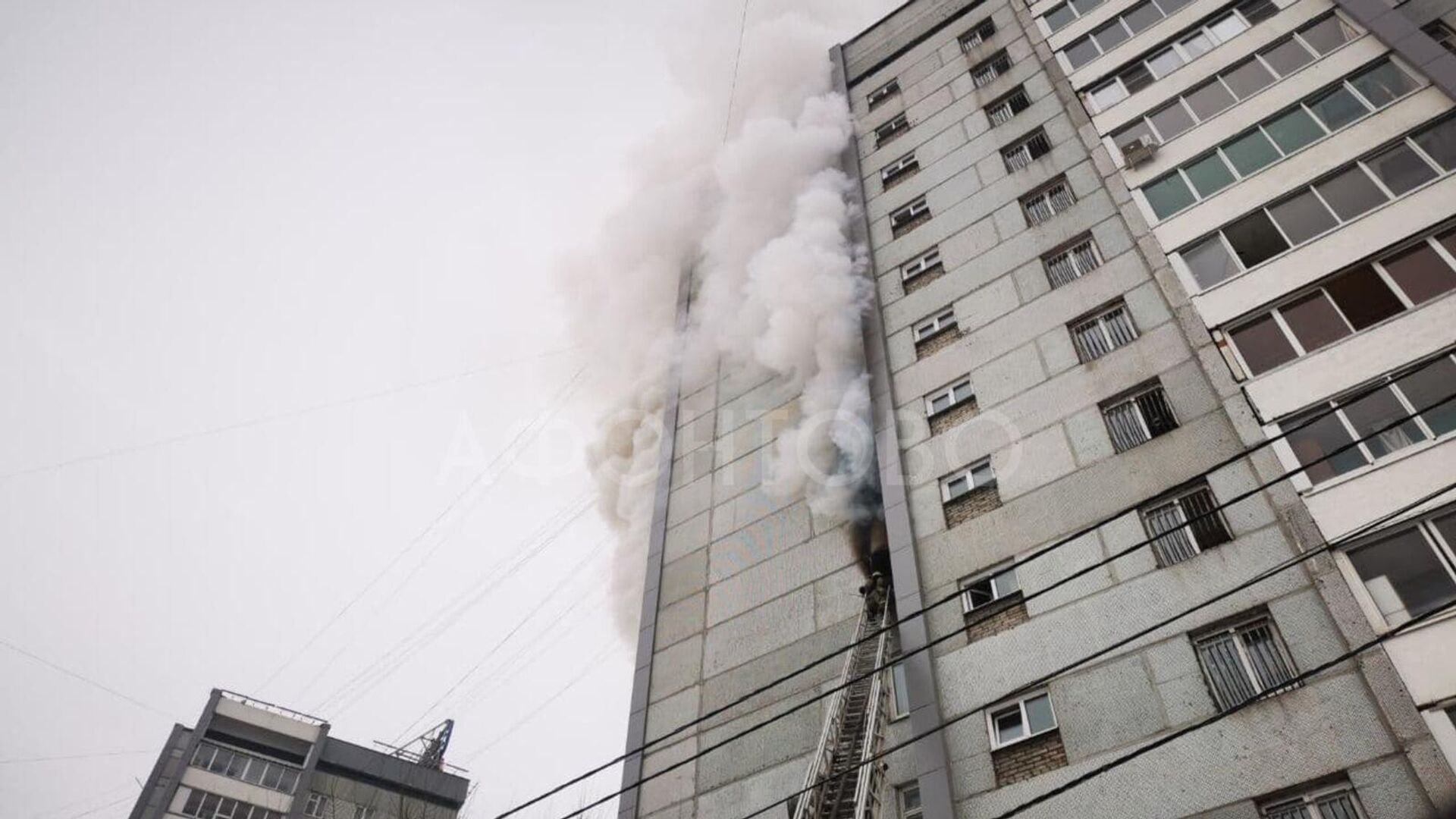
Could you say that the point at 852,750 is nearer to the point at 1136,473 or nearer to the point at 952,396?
the point at 1136,473

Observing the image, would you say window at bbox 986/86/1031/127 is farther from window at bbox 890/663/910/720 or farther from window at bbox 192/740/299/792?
window at bbox 192/740/299/792

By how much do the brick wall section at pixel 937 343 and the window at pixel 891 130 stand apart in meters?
7.96

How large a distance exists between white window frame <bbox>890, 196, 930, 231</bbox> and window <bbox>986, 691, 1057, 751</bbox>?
1142 centimetres

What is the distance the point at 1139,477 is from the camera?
1155cm

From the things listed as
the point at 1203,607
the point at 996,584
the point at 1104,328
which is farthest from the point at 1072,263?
the point at 1203,607

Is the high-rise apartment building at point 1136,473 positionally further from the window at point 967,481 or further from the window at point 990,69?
the window at point 990,69

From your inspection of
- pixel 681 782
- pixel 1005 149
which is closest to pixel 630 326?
pixel 1005 149

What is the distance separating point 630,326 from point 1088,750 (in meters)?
19.4

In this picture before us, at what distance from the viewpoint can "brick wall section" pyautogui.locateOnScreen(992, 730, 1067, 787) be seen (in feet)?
32.4

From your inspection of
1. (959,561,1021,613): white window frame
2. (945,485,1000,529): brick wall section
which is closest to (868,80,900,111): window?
(945,485,1000,529): brick wall section

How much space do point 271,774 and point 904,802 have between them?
36.9 metres

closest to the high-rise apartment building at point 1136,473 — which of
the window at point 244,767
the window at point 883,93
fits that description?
the window at point 883,93

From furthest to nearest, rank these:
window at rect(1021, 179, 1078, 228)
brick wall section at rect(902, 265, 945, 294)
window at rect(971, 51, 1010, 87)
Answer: window at rect(971, 51, 1010, 87), brick wall section at rect(902, 265, 945, 294), window at rect(1021, 179, 1078, 228)

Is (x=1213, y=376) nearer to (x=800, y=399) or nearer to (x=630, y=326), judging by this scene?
(x=800, y=399)
